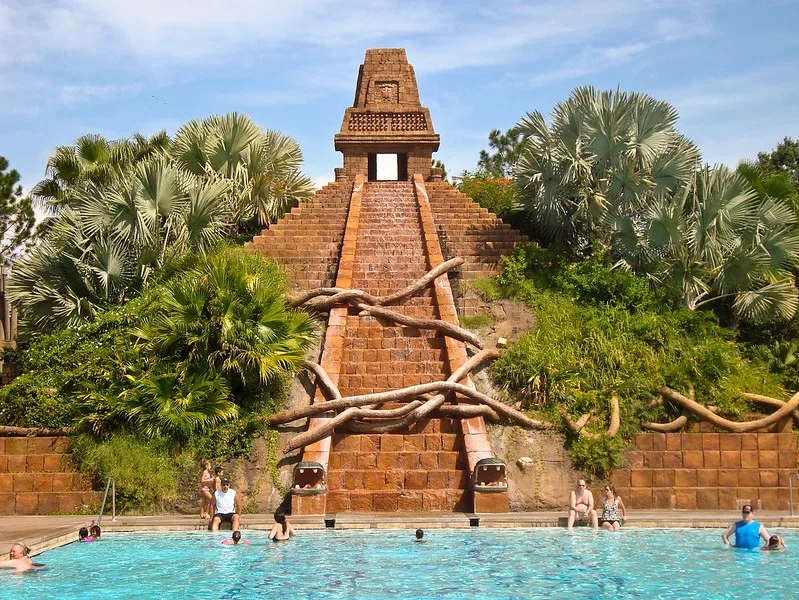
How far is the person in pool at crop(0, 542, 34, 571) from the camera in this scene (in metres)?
8.45

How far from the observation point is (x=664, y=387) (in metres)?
13.3

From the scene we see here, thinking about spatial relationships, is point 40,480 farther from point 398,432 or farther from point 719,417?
point 719,417

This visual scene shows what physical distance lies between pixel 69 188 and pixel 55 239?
132 inches

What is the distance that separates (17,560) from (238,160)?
1342 centimetres

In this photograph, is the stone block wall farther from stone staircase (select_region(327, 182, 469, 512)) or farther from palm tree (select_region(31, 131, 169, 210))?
palm tree (select_region(31, 131, 169, 210))

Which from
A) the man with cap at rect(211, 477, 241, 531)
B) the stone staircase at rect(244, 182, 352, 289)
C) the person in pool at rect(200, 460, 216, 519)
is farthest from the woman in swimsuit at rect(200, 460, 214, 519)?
the stone staircase at rect(244, 182, 352, 289)

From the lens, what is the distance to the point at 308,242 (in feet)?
62.1

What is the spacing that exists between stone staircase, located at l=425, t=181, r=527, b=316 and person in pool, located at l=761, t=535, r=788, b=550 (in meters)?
7.14

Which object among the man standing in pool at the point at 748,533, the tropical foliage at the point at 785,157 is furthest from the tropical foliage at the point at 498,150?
the man standing in pool at the point at 748,533

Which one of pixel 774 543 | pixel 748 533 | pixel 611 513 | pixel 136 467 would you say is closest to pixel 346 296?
pixel 136 467

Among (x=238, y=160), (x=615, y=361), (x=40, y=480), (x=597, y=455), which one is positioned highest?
(x=238, y=160)

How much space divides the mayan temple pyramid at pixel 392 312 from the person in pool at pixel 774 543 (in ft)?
10.3

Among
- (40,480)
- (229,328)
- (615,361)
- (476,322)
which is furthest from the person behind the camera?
(476,322)

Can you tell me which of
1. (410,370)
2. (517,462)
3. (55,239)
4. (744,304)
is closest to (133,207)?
(55,239)
